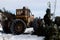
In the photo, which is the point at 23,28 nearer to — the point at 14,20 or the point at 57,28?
the point at 14,20

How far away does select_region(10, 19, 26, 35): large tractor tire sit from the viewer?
1302 cm

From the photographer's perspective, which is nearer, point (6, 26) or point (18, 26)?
point (18, 26)

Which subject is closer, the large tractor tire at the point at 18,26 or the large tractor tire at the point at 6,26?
the large tractor tire at the point at 18,26

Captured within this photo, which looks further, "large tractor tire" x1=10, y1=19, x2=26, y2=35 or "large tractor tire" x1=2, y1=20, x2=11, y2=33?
"large tractor tire" x1=2, y1=20, x2=11, y2=33

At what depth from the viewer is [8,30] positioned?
1391 centimetres

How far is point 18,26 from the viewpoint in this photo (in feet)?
42.9

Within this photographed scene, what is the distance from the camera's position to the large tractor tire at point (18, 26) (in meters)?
13.0

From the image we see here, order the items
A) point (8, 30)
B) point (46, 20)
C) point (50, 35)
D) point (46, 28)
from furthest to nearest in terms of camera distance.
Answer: point (8, 30) < point (46, 20) < point (46, 28) < point (50, 35)

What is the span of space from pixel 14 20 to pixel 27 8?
1189 mm

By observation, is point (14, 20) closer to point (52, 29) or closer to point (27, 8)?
point (27, 8)

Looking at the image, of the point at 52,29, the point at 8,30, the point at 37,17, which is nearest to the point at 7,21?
the point at 8,30

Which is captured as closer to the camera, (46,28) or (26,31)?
(46,28)

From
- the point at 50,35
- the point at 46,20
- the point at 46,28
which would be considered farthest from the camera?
the point at 46,20

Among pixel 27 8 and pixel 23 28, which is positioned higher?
pixel 27 8
